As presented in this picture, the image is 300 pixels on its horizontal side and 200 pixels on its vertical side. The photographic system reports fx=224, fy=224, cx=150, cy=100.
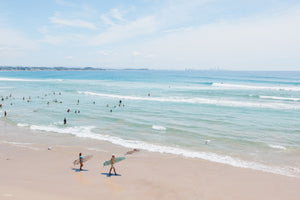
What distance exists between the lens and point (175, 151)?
16.9 meters

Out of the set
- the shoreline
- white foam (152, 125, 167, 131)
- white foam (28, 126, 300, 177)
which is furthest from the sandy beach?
white foam (152, 125, 167, 131)

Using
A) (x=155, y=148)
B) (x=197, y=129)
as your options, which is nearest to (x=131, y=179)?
(x=155, y=148)

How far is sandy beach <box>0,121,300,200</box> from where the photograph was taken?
10477 mm

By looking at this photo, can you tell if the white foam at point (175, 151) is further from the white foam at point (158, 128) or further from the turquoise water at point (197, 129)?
the white foam at point (158, 128)

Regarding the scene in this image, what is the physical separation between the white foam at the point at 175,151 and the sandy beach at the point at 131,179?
81 cm

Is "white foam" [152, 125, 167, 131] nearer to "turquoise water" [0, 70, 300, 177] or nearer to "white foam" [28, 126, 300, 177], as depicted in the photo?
"turquoise water" [0, 70, 300, 177]

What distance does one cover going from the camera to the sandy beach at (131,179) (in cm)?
1048

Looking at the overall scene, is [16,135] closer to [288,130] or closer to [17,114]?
[17,114]

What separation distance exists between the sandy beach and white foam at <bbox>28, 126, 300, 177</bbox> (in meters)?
0.81

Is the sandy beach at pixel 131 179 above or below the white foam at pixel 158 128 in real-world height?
below

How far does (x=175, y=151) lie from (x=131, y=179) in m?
5.68

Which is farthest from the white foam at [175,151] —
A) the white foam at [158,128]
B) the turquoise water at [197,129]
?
the white foam at [158,128]

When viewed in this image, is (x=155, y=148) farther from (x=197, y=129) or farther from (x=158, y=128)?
(x=197, y=129)

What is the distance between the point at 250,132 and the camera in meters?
22.0
